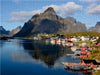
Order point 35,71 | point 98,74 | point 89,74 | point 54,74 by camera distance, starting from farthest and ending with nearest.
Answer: point 35,71, point 54,74, point 89,74, point 98,74

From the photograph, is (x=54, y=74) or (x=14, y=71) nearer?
(x=54, y=74)

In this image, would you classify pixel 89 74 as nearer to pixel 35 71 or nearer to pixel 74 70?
pixel 74 70

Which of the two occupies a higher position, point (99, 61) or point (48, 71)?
point (99, 61)

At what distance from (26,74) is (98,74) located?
1162 inches

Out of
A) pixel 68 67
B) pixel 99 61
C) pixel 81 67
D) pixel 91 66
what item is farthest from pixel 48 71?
pixel 99 61

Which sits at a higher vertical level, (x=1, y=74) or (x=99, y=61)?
(x=99, y=61)

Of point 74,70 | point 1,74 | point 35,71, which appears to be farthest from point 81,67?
point 1,74

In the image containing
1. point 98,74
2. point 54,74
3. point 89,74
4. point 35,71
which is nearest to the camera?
point 98,74

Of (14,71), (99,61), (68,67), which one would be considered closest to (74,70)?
(68,67)

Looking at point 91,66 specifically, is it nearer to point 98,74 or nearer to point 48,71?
point 98,74

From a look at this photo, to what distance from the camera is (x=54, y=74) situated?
62250mm

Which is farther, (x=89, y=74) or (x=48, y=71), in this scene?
(x=48, y=71)

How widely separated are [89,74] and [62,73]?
1146 centimetres

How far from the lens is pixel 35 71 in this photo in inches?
2621
